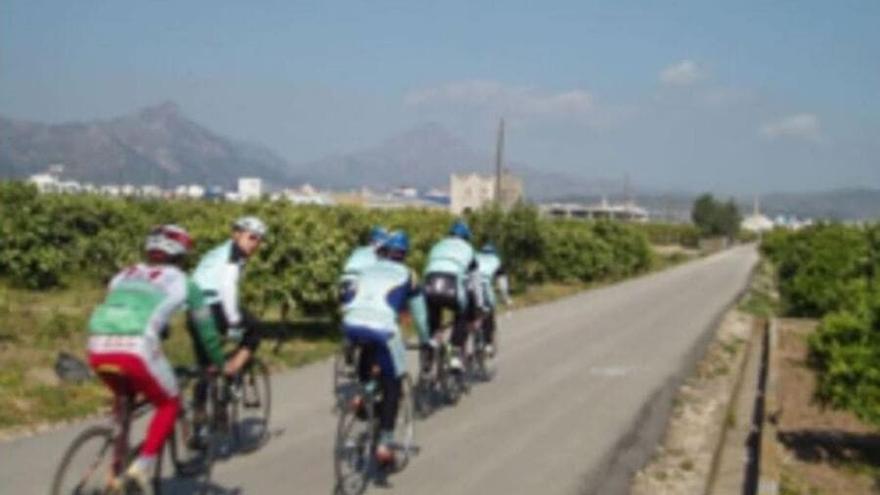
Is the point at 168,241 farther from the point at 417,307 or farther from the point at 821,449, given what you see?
the point at 821,449

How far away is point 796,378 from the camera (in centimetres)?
1909

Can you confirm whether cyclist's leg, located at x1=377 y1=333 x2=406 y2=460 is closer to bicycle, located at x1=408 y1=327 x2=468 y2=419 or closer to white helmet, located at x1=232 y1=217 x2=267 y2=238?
white helmet, located at x1=232 y1=217 x2=267 y2=238

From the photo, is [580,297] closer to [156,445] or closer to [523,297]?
[523,297]

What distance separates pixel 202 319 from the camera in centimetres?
740

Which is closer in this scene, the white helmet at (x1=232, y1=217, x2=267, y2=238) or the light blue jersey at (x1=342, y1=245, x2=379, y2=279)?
the white helmet at (x1=232, y1=217, x2=267, y2=238)

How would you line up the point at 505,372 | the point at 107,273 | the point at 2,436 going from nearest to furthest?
the point at 2,436 → the point at 505,372 → the point at 107,273

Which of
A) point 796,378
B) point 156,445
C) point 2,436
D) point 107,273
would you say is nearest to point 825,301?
point 796,378

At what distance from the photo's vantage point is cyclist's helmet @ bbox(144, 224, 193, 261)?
283 inches

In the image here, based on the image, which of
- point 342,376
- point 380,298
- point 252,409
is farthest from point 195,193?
point 380,298

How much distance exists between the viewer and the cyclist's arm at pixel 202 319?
727 centimetres

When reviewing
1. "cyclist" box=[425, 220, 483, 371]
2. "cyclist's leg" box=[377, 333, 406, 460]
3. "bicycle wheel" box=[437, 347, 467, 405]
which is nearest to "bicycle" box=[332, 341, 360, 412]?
"bicycle wheel" box=[437, 347, 467, 405]

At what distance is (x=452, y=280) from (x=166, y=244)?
582cm

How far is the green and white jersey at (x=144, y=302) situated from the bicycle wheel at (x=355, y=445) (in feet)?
5.75

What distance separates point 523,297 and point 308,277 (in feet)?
53.3
